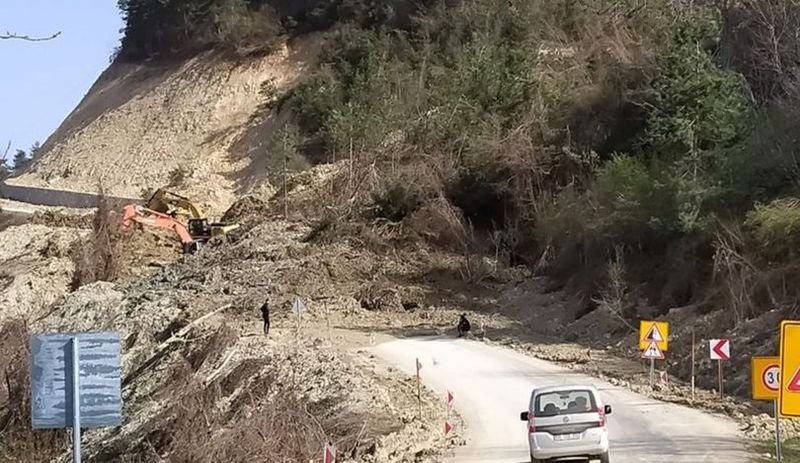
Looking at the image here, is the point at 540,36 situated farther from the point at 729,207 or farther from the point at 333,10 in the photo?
the point at 729,207

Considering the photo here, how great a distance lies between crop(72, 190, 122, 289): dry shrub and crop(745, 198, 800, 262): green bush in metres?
33.1

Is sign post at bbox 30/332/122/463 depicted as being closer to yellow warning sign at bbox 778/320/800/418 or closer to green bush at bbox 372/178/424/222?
yellow warning sign at bbox 778/320/800/418

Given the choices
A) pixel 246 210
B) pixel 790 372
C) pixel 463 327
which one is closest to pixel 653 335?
pixel 463 327

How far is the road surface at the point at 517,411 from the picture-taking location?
23359 mm

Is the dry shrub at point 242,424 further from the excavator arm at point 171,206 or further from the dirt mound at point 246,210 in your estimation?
the dirt mound at point 246,210

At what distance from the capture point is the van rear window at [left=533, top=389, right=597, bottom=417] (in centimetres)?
2102

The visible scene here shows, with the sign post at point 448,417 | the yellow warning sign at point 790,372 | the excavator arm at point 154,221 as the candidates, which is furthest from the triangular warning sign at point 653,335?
the excavator arm at point 154,221

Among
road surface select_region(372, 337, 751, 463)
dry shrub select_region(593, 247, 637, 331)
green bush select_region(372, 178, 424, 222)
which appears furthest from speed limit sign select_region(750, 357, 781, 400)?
green bush select_region(372, 178, 424, 222)

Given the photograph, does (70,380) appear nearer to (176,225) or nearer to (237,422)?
(237,422)

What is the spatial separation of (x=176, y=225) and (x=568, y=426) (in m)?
45.0

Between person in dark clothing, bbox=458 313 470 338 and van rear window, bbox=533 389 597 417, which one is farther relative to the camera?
person in dark clothing, bbox=458 313 470 338

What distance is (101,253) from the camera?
60.7 metres

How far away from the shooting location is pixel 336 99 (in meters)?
80.8

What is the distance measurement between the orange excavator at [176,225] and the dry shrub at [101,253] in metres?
0.80
